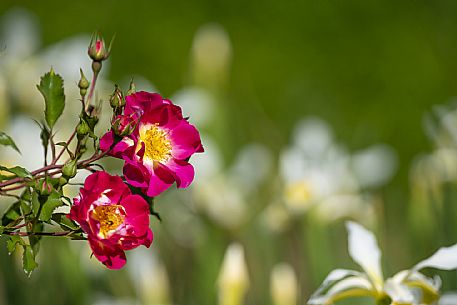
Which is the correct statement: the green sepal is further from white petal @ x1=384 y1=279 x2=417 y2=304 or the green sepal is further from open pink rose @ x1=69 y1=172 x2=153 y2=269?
white petal @ x1=384 y1=279 x2=417 y2=304

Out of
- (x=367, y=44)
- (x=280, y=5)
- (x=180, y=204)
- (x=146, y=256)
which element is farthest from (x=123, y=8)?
(x=146, y=256)

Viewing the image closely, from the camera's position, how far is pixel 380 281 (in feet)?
1.95

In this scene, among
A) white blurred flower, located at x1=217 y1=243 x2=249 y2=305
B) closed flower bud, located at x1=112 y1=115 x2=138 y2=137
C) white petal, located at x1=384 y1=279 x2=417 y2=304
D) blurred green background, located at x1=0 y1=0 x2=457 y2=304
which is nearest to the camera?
closed flower bud, located at x1=112 y1=115 x2=138 y2=137

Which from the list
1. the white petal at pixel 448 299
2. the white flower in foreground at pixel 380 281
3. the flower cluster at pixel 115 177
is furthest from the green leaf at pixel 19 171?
the white petal at pixel 448 299

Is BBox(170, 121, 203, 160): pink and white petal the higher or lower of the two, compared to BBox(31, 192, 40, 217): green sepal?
higher

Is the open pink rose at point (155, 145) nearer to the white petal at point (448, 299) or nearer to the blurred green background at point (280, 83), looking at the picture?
the white petal at point (448, 299)

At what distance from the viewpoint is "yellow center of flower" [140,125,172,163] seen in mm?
455

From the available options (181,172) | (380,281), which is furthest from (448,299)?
(181,172)

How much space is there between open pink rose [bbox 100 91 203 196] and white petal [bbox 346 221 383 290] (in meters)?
0.19

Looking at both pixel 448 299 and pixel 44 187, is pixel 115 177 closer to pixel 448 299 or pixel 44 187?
pixel 44 187

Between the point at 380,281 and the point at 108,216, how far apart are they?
23 cm

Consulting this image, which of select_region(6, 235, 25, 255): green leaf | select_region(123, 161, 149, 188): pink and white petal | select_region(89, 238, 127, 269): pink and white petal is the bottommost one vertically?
select_region(89, 238, 127, 269): pink and white petal

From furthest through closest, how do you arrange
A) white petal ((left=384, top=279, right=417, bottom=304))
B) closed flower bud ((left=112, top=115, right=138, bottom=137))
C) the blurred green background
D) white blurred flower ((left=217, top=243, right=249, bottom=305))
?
the blurred green background < white blurred flower ((left=217, top=243, right=249, bottom=305)) < white petal ((left=384, top=279, right=417, bottom=304)) < closed flower bud ((left=112, top=115, right=138, bottom=137))

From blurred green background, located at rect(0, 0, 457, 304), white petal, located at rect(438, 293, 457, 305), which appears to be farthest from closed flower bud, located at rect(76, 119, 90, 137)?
blurred green background, located at rect(0, 0, 457, 304)
